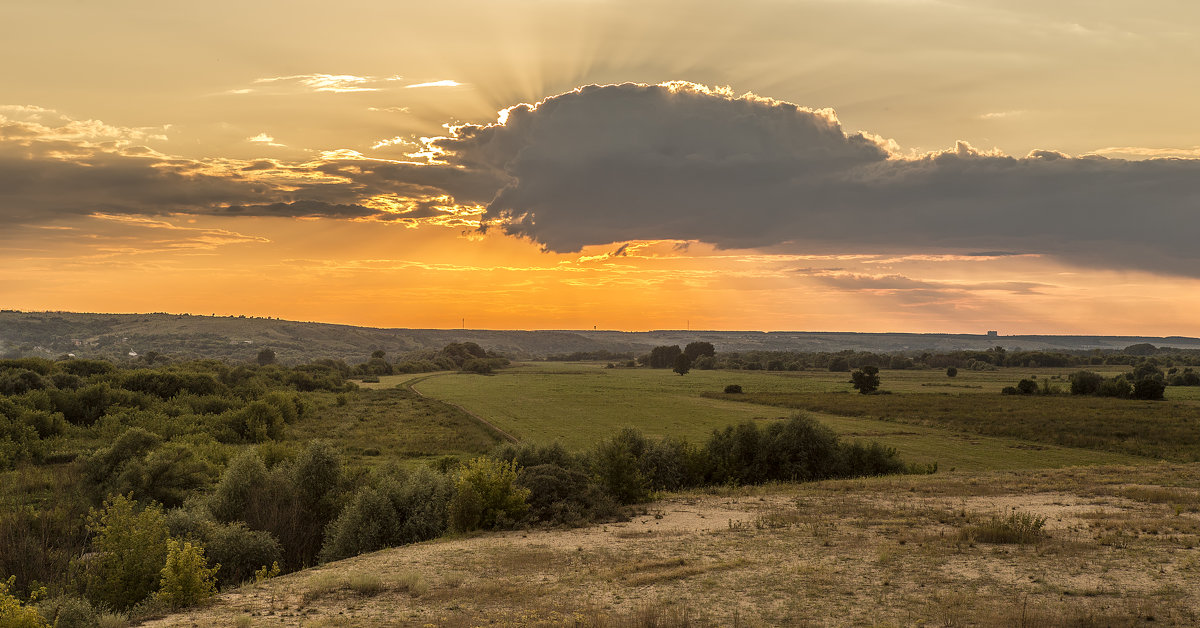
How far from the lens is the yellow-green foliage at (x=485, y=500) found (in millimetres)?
25016

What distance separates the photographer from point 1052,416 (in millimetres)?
66125

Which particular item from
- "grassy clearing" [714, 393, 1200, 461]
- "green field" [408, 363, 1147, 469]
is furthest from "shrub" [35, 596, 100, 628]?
"grassy clearing" [714, 393, 1200, 461]

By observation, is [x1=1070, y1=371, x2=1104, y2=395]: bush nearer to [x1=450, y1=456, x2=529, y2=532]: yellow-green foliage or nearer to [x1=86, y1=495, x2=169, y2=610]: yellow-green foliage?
[x1=450, y1=456, x2=529, y2=532]: yellow-green foliage

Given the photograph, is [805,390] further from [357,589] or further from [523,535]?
[357,589]

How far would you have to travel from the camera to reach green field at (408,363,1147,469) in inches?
1917

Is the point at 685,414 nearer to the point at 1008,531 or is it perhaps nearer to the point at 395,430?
the point at 395,430

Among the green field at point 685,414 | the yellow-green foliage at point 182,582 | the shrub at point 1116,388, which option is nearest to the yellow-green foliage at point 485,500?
the yellow-green foliage at point 182,582

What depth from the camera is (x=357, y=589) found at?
17.0 metres

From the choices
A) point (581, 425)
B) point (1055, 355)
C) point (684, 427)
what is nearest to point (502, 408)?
point (581, 425)

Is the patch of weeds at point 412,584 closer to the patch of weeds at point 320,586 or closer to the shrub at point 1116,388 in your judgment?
the patch of weeds at point 320,586

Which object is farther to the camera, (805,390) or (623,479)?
(805,390)

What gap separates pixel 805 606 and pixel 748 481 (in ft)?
74.5

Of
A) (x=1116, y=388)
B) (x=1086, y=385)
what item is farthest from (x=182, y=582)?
(x=1086, y=385)

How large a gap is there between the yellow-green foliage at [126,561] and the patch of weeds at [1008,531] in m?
23.5
